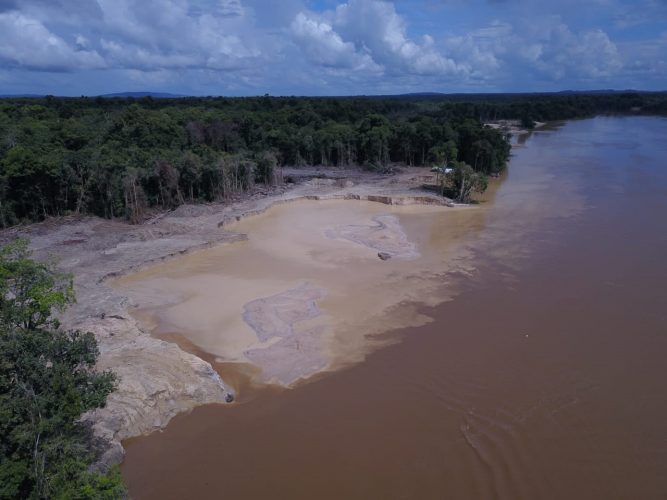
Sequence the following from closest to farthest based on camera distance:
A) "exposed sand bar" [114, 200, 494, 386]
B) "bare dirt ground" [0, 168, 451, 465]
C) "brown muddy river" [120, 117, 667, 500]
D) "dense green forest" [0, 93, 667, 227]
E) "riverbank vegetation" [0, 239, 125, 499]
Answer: "riverbank vegetation" [0, 239, 125, 499], "brown muddy river" [120, 117, 667, 500], "bare dirt ground" [0, 168, 451, 465], "exposed sand bar" [114, 200, 494, 386], "dense green forest" [0, 93, 667, 227]

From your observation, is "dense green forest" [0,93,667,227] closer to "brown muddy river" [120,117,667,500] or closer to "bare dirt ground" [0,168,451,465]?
"bare dirt ground" [0,168,451,465]

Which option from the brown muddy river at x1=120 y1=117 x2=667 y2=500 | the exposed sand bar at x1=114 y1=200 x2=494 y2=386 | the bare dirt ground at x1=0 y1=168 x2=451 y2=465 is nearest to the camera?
the brown muddy river at x1=120 y1=117 x2=667 y2=500

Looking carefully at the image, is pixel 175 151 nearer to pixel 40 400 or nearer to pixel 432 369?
pixel 432 369

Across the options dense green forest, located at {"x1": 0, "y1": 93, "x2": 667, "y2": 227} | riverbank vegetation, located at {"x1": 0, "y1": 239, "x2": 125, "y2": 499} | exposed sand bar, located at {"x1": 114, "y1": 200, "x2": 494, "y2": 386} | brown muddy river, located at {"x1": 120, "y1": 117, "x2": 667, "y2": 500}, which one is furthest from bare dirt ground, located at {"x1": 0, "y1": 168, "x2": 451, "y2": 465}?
riverbank vegetation, located at {"x1": 0, "y1": 239, "x2": 125, "y2": 499}

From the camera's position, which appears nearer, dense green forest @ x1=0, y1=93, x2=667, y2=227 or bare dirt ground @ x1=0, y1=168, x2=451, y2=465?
bare dirt ground @ x1=0, y1=168, x2=451, y2=465

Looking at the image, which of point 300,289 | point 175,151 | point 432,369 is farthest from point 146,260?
point 432,369

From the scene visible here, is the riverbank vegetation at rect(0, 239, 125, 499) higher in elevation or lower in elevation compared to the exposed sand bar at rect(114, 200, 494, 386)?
higher
